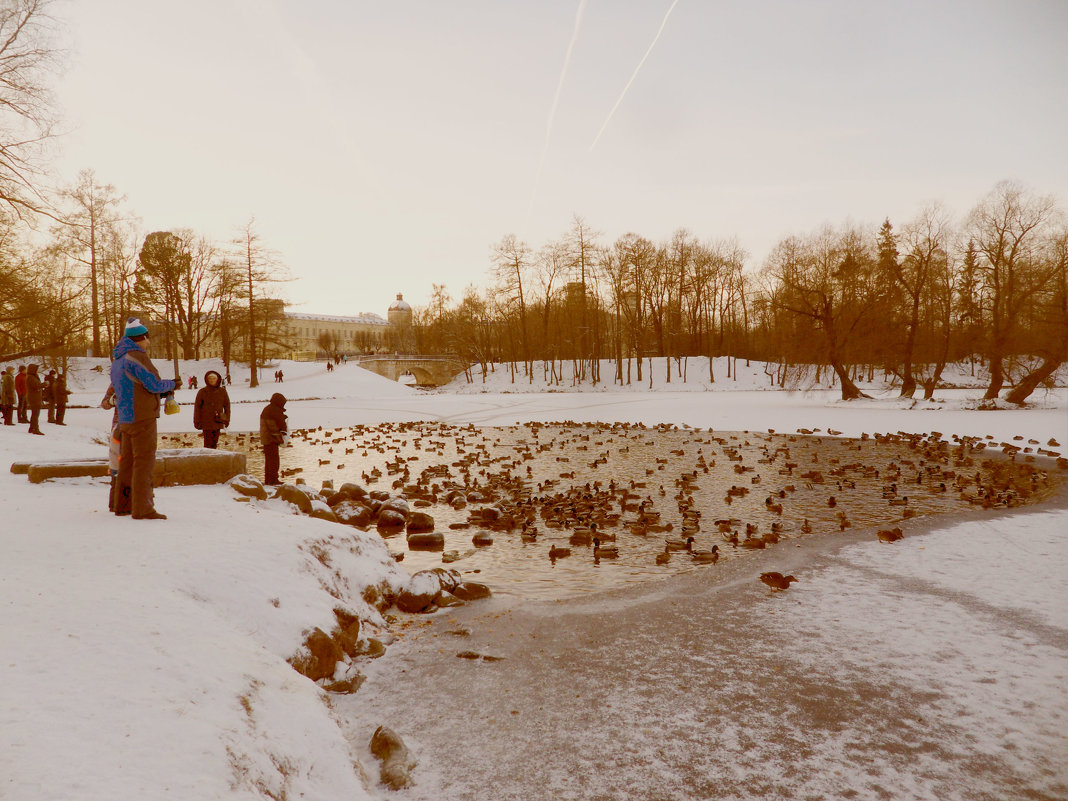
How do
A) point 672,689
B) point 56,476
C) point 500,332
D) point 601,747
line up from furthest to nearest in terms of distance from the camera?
point 500,332 → point 56,476 → point 672,689 → point 601,747

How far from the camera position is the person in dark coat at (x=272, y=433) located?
11266 mm

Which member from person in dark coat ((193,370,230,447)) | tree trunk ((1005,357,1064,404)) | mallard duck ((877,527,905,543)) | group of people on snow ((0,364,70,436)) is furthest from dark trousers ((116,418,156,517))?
tree trunk ((1005,357,1064,404))

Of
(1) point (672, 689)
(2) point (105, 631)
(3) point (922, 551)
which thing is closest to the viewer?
(2) point (105, 631)

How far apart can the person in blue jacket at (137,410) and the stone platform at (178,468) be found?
252cm

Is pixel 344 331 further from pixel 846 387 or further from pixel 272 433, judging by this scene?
pixel 272 433

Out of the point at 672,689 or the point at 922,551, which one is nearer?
the point at 672,689

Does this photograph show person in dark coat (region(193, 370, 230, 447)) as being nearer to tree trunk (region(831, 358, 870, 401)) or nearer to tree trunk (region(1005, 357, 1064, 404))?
tree trunk (region(831, 358, 870, 401))

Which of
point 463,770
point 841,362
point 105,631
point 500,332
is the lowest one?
point 463,770

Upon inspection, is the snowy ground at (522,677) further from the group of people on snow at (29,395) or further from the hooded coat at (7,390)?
the hooded coat at (7,390)

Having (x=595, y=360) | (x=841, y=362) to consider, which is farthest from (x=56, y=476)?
(x=595, y=360)

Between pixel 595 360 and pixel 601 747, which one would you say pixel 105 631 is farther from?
pixel 595 360

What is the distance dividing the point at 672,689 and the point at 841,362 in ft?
109

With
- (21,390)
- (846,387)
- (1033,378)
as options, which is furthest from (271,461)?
(1033,378)

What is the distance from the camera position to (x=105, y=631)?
3.68 metres
